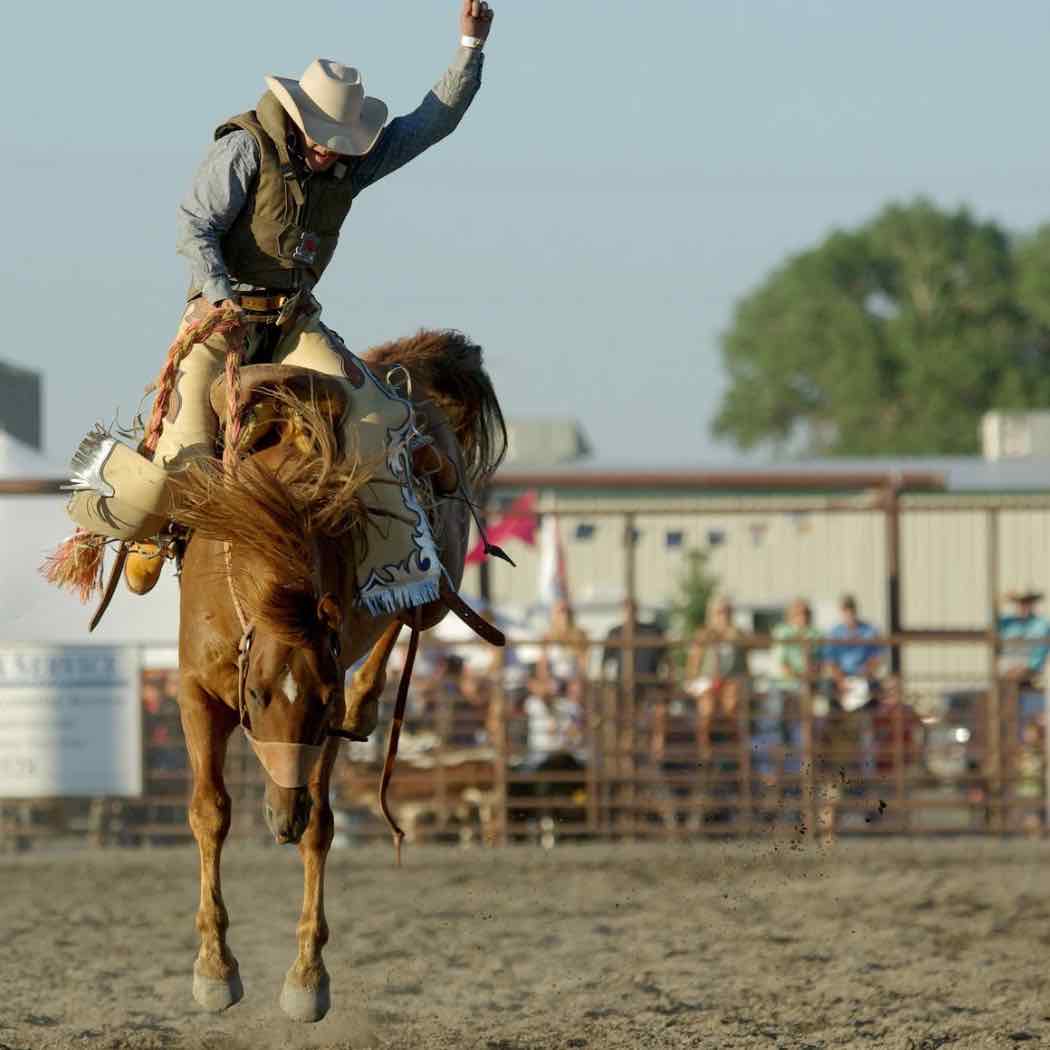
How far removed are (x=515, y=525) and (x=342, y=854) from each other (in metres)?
2.78

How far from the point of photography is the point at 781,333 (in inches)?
2226

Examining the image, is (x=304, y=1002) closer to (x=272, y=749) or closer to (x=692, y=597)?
(x=272, y=749)

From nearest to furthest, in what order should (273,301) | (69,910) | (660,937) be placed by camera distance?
1. (273,301)
2. (660,937)
3. (69,910)

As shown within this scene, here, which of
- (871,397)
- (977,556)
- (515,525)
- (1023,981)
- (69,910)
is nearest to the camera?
(1023,981)

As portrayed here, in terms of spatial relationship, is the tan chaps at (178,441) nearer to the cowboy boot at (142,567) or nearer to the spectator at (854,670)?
the cowboy boot at (142,567)

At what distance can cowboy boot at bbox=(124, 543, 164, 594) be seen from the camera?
5984mm

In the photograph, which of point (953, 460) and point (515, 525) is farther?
point (953, 460)

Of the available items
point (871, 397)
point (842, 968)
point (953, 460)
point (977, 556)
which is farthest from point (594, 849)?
point (871, 397)

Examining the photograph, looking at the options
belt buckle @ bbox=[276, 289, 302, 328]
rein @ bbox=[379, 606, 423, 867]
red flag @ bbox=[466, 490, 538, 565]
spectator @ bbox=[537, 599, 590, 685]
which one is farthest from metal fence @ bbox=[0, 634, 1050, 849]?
belt buckle @ bbox=[276, 289, 302, 328]

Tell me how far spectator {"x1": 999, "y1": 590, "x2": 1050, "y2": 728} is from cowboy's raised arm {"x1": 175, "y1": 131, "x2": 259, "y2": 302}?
6.96m

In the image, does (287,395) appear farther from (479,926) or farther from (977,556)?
(977,556)

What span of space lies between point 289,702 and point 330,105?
1.64m

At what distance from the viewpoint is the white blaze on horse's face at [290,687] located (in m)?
5.20

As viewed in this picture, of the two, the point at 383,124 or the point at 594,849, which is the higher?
the point at 383,124
